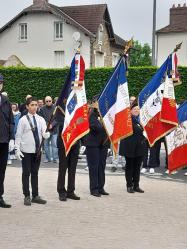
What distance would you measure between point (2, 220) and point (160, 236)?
223 cm

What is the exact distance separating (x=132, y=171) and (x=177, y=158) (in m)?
2.34

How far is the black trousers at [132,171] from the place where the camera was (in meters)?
10.4

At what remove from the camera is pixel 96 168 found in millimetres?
10055

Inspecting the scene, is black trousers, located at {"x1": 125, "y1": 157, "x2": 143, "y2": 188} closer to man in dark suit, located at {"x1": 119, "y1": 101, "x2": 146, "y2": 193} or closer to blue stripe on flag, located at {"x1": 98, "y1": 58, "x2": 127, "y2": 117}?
man in dark suit, located at {"x1": 119, "y1": 101, "x2": 146, "y2": 193}

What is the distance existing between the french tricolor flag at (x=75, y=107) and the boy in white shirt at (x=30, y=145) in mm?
391

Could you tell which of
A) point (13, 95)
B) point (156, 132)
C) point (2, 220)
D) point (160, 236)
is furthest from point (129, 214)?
point (13, 95)

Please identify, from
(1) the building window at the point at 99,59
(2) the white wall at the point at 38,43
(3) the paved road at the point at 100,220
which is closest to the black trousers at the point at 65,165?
(3) the paved road at the point at 100,220

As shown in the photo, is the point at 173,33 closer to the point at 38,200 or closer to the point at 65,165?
the point at 65,165

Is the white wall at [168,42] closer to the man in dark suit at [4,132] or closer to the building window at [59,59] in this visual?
the building window at [59,59]

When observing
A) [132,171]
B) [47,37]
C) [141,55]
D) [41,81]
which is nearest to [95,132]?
[132,171]

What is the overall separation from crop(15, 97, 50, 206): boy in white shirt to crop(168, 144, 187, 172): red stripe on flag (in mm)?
4232

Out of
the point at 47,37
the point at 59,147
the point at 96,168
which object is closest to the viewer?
the point at 59,147

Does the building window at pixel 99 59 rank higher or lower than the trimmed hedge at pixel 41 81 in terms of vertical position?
higher

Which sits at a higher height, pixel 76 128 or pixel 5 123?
pixel 5 123
